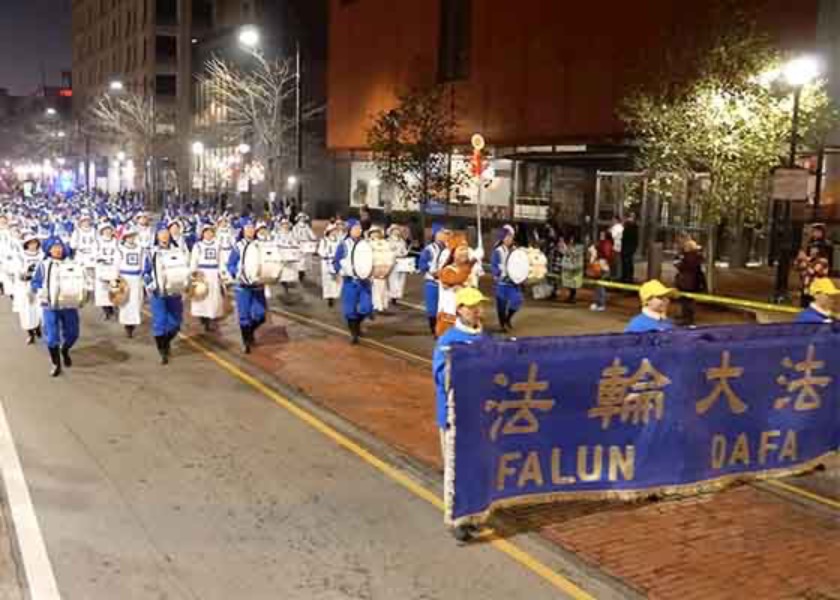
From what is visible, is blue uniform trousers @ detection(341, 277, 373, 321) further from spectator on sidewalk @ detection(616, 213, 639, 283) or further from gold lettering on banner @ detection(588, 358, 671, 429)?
spectator on sidewalk @ detection(616, 213, 639, 283)

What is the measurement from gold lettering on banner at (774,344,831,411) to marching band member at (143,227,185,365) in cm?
824

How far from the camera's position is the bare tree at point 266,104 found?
4362 cm

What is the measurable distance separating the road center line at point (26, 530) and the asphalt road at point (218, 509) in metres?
0.08

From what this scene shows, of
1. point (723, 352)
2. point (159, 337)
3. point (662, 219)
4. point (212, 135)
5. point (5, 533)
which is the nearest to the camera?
point (5, 533)

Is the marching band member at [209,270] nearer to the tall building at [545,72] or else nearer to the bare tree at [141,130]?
the tall building at [545,72]

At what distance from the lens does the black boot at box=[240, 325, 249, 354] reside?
14.2 metres

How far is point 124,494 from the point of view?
791cm

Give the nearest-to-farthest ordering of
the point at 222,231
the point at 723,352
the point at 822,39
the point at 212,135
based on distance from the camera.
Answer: the point at 723,352
the point at 222,231
the point at 822,39
the point at 212,135

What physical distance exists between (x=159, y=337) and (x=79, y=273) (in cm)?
157

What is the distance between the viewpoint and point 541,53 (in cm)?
2931

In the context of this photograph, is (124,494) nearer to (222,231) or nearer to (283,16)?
(222,231)

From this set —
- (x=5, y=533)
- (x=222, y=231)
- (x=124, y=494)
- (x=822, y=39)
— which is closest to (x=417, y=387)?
(x=124, y=494)

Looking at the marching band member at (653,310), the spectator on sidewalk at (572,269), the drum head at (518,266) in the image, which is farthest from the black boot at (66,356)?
the spectator on sidewalk at (572,269)

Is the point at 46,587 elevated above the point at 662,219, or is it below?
below
